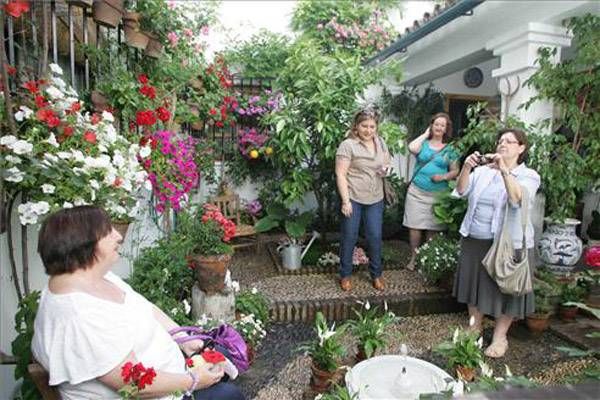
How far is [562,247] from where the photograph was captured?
3.79 metres

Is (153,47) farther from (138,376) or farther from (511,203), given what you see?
(511,203)

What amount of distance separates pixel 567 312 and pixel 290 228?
8.62 ft

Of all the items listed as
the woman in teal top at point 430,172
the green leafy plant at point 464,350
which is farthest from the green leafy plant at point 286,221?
the green leafy plant at point 464,350

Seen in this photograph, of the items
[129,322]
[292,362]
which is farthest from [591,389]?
[292,362]

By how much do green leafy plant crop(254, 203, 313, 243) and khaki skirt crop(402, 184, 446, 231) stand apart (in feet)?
3.75

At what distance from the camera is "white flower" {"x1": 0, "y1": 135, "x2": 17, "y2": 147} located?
1.55 m

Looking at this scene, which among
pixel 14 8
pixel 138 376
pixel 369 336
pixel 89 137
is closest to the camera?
pixel 138 376

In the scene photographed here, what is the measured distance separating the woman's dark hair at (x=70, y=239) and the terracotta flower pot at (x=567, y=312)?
11.6 feet

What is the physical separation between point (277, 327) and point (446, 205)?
2.08 meters

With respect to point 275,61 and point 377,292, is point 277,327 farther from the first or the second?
point 275,61

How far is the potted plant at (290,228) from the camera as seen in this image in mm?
4297

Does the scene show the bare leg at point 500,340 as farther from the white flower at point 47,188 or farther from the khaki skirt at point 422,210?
the white flower at point 47,188

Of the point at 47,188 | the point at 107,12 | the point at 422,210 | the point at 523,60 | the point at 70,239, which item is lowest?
the point at 422,210

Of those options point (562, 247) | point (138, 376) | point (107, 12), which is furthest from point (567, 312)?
point (107, 12)
